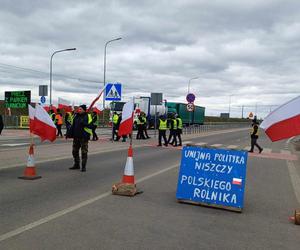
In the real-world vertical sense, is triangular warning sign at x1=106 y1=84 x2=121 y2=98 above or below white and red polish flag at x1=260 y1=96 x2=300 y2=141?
above

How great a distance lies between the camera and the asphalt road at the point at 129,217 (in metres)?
5.51

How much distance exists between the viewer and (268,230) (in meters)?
6.38

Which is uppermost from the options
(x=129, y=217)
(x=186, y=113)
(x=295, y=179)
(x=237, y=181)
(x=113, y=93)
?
(x=113, y=93)

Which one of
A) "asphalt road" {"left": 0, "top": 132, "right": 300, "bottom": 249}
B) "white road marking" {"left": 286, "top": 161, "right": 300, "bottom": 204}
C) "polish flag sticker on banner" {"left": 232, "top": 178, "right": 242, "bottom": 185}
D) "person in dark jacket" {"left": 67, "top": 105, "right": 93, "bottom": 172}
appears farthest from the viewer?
"person in dark jacket" {"left": 67, "top": 105, "right": 93, "bottom": 172}

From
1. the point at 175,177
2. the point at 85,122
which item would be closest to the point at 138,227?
the point at 175,177

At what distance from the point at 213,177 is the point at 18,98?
104 feet

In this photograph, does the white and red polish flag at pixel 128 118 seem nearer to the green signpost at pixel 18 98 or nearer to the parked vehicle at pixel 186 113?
the green signpost at pixel 18 98

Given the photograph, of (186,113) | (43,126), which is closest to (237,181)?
(43,126)

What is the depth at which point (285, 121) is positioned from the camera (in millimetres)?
6945

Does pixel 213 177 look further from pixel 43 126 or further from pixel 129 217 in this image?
pixel 43 126

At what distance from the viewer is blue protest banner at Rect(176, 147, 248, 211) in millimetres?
7652

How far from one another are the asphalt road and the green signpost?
87.8ft

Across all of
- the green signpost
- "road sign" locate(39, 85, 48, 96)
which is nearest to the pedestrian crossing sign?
"road sign" locate(39, 85, 48, 96)

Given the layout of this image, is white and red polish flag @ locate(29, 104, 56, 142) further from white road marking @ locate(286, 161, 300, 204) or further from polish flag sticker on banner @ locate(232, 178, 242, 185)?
white road marking @ locate(286, 161, 300, 204)
